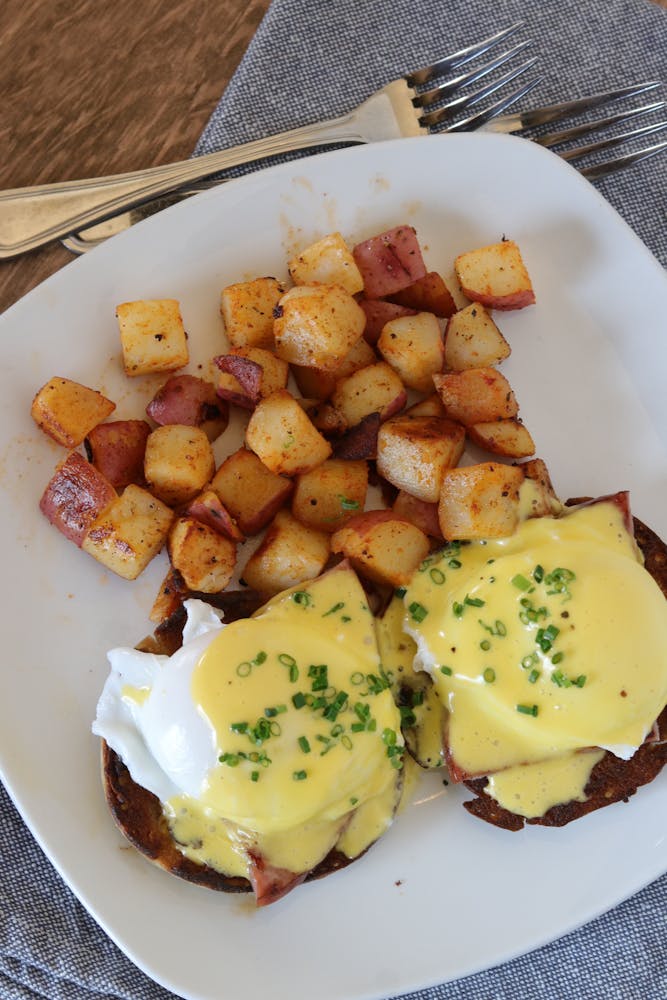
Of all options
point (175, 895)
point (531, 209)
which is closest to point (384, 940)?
point (175, 895)

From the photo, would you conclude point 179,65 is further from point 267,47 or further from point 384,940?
point 384,940

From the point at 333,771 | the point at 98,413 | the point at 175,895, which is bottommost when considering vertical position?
the point at 175,895

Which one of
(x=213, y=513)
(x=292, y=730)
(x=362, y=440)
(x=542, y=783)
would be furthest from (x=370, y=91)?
(x=542, y=783)

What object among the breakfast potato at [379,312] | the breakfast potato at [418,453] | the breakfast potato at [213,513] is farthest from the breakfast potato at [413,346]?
the breakfast potato at [213,513]

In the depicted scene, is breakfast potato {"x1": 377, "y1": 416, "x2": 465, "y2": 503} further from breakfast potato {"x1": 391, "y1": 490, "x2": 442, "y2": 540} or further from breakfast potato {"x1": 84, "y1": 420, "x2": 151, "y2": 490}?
breakfast potato {"x1": 84, "y1": 420, "x2": 151, "y2": 490}

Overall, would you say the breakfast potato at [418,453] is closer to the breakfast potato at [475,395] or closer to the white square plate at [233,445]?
the breakfast potato at [475,395]

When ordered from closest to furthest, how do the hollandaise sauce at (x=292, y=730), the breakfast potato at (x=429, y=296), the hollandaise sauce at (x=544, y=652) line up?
the hollandaise sauce at (x=292, y=730) < the hollandaise sauce at (x=544, y=652) < the breakfast potato at (x=429, y=296)

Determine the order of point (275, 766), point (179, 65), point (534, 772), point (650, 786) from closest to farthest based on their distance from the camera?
1. point (275, 766)
2. point (534, 772)
3. point (650, 786)
4. point (179, 65)
